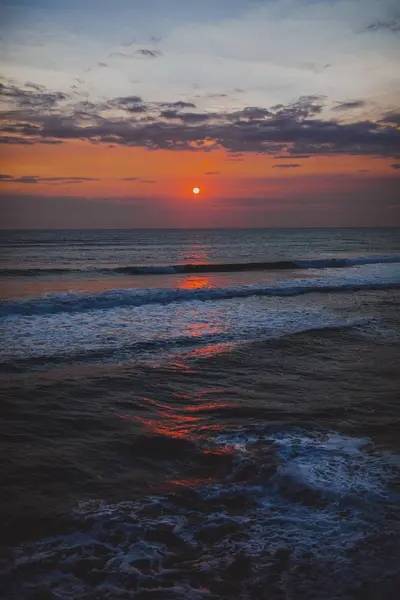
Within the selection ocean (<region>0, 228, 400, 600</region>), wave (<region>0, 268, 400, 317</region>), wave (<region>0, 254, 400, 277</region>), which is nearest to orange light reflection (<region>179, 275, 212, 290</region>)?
wave (<region>0, 268, 400, 317</region>)

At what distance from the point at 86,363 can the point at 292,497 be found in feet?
18.4

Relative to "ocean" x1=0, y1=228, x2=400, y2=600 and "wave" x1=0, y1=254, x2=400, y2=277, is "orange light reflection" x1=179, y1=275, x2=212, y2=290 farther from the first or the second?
"ocean" x1=0, y1=228, x2=400, y2=600

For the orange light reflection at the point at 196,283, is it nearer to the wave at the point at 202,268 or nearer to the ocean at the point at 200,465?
the wave at the point at 202,268

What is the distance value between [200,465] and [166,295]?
48.8 ft

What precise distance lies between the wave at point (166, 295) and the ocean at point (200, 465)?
4.11 meters

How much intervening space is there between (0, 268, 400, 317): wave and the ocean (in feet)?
13.5

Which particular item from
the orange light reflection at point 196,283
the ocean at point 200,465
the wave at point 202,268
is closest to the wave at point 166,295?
the orange light reflection at point 196,283

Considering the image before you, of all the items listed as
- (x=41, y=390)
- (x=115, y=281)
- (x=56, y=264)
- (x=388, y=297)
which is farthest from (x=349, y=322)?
(x=56, y=264)

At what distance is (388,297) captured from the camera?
62.2ft

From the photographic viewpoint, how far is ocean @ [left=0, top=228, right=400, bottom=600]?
322 cm

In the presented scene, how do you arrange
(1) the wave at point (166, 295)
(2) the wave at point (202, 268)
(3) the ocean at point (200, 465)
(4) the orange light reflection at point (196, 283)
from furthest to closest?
(2) the wave at point (202, 268) → (4) the orange light reflection at point (196, 283) → (1) the wave at point (166, 295) → (3) the ocean at point (200, 465)

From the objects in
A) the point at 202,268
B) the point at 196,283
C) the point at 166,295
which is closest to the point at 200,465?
the point at 166,295

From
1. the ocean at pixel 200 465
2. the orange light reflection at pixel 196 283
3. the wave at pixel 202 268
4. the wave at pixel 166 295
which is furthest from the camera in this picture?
the wave at pixel 202 268

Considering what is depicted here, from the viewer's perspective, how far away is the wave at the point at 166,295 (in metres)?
15.8
